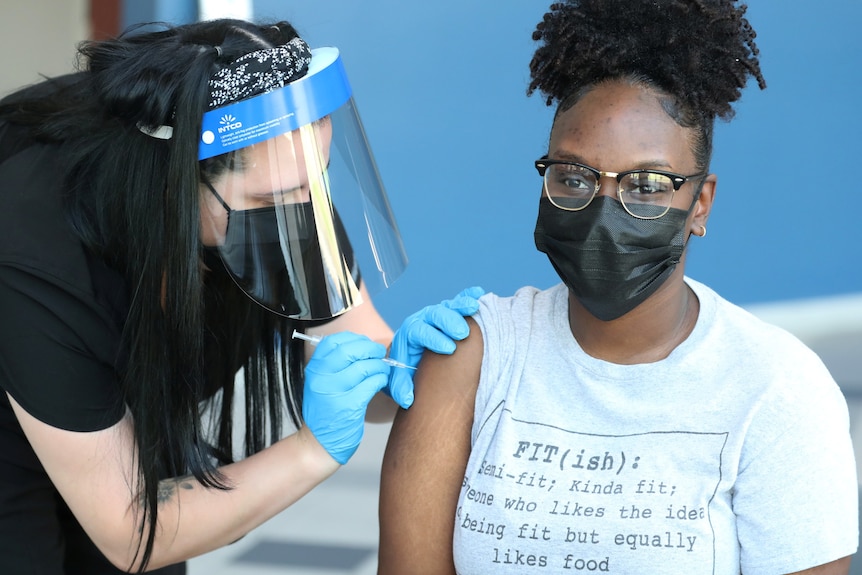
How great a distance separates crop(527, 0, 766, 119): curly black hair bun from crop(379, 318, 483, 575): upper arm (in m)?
0.49

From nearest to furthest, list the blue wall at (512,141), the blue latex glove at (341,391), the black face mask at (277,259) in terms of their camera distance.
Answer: the black face mask at (277,259)
the blue latex glove at (341,391)
the blue wall at (512,141)

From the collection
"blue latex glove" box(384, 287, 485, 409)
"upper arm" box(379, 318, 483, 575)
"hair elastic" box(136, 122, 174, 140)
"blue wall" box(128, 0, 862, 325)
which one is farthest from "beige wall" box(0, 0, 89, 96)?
"upper arm" box(379, 318, 483, 575)

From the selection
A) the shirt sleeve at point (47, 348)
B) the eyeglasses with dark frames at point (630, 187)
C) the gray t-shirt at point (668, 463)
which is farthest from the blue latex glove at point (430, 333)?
the shirt sleeve at point (47, 348)

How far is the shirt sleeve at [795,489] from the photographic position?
1373 mm

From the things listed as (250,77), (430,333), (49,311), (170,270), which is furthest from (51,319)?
(430,333)

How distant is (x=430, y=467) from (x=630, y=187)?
0.55 m

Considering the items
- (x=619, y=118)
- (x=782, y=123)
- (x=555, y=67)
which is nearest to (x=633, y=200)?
(x=619, y=118)

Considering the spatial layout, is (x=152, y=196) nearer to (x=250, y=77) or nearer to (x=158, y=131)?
(x=158, y=131)

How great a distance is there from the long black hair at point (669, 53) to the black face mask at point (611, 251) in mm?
141

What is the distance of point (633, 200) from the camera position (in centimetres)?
148

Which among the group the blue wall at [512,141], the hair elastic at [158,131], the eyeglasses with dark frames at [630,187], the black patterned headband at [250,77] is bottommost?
the blue wall at [512,141]

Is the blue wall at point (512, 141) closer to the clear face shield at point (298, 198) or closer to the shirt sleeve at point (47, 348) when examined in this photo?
the clear face shield at point (298, 198)

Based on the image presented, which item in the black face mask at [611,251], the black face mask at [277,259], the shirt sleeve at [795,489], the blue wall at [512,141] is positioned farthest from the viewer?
the blue wall at [512,141]

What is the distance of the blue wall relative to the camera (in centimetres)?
402
